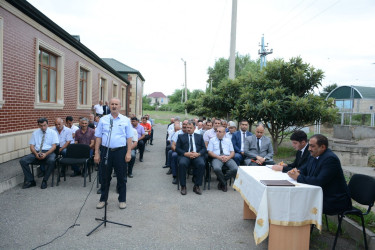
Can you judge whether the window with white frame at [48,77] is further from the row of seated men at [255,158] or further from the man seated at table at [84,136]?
the row of seated men at [255,158]

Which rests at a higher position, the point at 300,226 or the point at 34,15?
the point at 34,15

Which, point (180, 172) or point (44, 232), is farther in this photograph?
point (180, 172)

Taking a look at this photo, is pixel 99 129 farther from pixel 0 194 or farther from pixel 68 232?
pixel 0 194

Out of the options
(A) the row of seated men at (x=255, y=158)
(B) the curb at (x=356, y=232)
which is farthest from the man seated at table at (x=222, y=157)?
(B) the curb at (x=356, y=232)

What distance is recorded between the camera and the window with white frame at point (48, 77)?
28.4 feet

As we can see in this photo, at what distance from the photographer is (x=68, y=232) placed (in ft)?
12.3

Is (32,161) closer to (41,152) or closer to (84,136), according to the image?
(41,152)

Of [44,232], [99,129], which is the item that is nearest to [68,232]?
[44,232]

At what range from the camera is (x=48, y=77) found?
971cm

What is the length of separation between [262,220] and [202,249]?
893 mm

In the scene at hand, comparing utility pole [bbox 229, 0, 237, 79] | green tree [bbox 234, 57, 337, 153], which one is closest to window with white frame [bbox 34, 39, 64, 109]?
green tree [bbox 234, 57, 337, 153]

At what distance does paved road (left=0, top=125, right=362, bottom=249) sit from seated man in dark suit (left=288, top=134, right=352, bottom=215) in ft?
1.94

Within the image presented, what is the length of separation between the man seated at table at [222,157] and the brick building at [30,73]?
530 centimetres

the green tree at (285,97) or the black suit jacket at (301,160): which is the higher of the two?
the green tree at (285,97)
